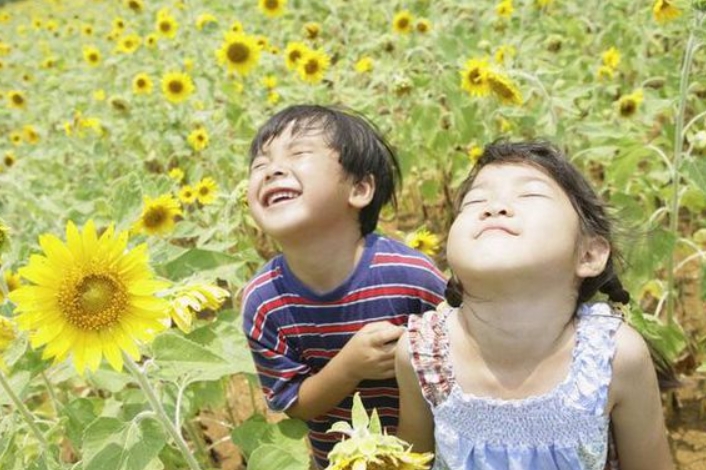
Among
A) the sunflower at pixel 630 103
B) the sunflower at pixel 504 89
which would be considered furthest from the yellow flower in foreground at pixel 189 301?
the sunflower at pixel 630 103

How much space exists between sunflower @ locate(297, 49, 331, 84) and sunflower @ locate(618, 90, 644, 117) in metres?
1.18

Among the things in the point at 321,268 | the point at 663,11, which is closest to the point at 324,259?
the point at 321,268

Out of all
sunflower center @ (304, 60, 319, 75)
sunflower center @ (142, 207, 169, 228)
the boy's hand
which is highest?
sunflower center @ (304, 60, 319, 75)

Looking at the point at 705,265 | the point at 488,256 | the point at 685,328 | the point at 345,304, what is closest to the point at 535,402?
the point at 488,256

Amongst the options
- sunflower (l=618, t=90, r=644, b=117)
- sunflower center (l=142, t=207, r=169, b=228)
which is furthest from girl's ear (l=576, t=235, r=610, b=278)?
sunflower (l=618, t=90, r=644, b=117)

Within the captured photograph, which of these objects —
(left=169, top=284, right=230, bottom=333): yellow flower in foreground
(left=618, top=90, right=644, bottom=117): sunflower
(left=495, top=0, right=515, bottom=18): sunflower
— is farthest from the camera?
(left=495, top=0, right=515, bottom=18): sunflower

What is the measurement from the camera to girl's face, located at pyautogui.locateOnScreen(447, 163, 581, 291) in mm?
942

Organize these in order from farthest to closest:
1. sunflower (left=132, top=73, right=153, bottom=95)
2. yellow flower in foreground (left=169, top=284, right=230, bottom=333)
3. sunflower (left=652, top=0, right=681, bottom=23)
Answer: sunflower (left=132, top=73, right=153, bottom=95) → sunflower (left=652, top=0, right=681, bottom=23) → yellow flower in foreground (left=169, top=284, right=230, bottom=333)

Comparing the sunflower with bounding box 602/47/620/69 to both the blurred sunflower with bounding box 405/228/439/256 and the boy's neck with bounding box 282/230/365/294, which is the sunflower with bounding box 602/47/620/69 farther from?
the boy's neck with bounding box 282/230/365/294

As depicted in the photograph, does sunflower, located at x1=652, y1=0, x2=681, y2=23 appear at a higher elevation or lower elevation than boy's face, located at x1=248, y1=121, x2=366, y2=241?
higher

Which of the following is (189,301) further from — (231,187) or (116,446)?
(231,187)

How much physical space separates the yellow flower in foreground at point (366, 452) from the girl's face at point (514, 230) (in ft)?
0.75

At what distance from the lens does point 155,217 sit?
6.57 ft

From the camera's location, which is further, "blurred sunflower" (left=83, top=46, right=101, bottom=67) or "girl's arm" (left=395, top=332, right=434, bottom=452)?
"blurred sunflower" (left=83, top=46, right=101, bottom=67)
